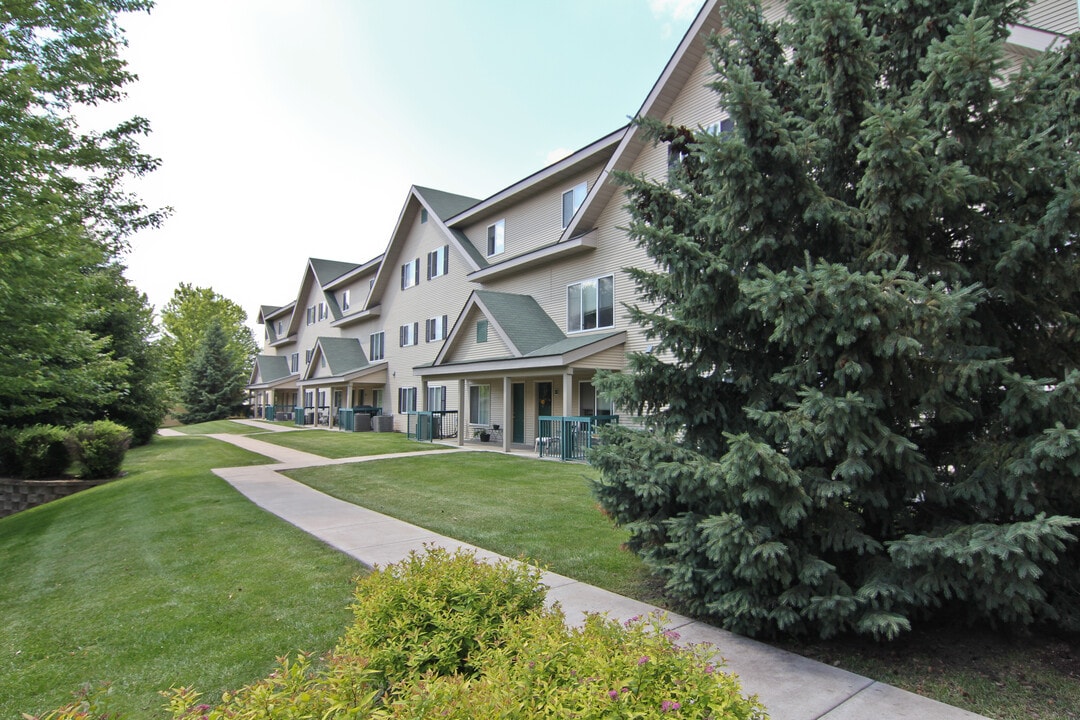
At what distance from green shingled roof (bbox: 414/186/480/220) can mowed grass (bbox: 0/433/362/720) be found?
19.2 meters

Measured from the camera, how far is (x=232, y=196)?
612 inches

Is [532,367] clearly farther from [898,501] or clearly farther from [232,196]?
[898,501]

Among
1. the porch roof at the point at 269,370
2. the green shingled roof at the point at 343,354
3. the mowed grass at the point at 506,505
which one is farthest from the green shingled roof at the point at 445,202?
the porch roof at the point at 269,370

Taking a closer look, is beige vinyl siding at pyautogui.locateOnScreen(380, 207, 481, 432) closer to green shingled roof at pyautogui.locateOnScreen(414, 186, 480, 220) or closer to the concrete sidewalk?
green shingled roof at pyautogui.locateOnScreen(414, 186, 480, 220)

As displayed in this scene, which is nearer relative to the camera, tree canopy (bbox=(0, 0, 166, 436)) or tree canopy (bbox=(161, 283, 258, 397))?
tree canopy (bbox=(0, 0, 166, 436))

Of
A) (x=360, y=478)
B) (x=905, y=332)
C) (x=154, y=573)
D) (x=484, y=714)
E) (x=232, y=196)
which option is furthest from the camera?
(x=232, y=196)

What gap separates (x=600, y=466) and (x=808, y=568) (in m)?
1.82

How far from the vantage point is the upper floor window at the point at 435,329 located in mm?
26766

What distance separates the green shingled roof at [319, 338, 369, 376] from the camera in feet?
111

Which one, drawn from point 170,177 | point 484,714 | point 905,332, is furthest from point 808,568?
point 170,177

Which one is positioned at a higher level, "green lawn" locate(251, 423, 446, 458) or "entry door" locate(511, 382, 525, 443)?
"entry door" locate(511, 382, 525, 443)

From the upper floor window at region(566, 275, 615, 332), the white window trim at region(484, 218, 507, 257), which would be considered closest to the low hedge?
the upper floor window at region(566, 275, 615, 332)

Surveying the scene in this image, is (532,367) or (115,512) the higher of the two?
(532,367)

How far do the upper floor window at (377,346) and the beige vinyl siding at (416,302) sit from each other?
1.82 feet
